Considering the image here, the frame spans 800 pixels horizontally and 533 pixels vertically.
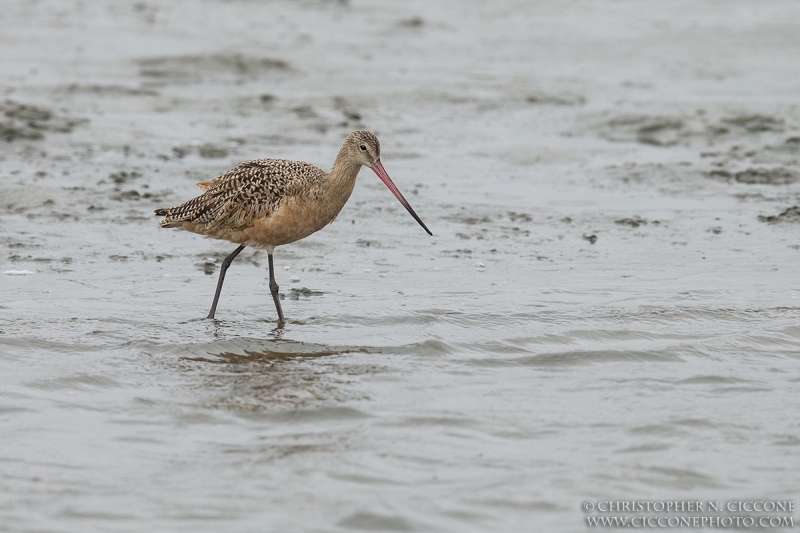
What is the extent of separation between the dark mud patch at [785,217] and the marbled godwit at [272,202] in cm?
312

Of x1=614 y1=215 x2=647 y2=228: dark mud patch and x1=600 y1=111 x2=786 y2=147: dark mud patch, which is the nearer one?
x1=614 y1=215 x2=647 y2=228: dark mud patch

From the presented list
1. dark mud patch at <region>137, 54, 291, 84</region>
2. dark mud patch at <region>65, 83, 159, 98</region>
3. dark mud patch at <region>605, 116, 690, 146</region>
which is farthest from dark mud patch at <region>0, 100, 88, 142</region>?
dark mud patch at <region>605, 116, 690, 146</region>

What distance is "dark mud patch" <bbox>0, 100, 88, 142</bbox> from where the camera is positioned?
34.0 ft

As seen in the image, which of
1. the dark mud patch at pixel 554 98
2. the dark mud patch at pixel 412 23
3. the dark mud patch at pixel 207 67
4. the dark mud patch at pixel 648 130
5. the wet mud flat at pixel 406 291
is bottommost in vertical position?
the wet mud flat at pixel 406 291

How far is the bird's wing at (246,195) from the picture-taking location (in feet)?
22.1

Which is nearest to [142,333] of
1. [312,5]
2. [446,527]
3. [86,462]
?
[86,462]

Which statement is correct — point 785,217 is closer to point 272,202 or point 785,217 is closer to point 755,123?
point 755,123

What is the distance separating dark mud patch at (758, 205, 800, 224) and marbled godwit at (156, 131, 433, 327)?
3.12 meters

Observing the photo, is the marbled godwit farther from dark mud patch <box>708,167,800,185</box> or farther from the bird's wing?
dark mud patch <box>708,167,800,185</box>

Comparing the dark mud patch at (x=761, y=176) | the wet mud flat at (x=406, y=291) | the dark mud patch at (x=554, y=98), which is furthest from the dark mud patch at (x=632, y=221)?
the dark mud patch at (x=554, y=98)

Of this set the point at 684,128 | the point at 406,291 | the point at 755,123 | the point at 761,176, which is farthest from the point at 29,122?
the point at 755,123

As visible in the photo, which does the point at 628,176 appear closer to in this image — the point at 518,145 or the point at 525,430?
the point at 518,145

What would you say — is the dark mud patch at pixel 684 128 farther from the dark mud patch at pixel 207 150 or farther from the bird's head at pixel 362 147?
the bird's head at pixel 362 147

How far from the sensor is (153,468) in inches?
187
